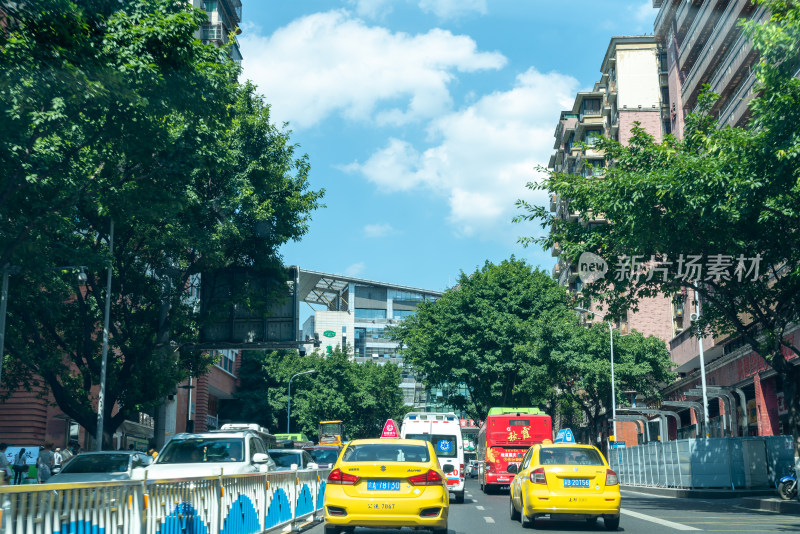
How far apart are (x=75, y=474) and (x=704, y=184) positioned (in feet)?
46.2

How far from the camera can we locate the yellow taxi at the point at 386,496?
12.3 meters

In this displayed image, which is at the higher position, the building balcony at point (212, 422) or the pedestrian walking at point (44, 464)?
the building balcony at point (212, 422)

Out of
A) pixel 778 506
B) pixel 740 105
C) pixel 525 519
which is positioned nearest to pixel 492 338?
pixel 740 105

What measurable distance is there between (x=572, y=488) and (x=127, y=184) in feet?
40.4

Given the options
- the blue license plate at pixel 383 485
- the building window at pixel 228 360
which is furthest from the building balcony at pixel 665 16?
the blue license plate at pixel 383 485

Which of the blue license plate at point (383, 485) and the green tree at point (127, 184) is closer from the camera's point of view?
the blue license plate at point (383, 485)

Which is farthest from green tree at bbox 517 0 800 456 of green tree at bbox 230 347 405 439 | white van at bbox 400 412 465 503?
green tree at bbox 230 347 405 439

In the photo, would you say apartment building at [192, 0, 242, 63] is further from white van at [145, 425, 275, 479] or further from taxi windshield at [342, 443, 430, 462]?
taxi windshield at [342, 443, 430, 462]

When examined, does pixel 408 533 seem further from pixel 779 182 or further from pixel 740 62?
pixel 740 62

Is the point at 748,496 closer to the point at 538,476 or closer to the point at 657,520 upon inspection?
the point at 657,520

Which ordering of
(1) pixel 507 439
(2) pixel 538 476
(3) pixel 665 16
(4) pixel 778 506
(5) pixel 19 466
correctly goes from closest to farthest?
(2) pixel 538 476, (4) pixel 778 506, (5) pixel 19 466, (1) pixel 507 439, (3) pixel 665 16

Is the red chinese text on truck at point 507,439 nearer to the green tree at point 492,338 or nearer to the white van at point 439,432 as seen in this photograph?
the white van at point 439,432

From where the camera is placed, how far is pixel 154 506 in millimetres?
8484

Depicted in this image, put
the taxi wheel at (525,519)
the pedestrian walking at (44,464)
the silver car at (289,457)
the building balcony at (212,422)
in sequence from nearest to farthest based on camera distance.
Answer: the taxi wheel at (525,519)
the silver car at (289,457)
the pedestrian walking at (44,464)
the building balcony at (212,422)
